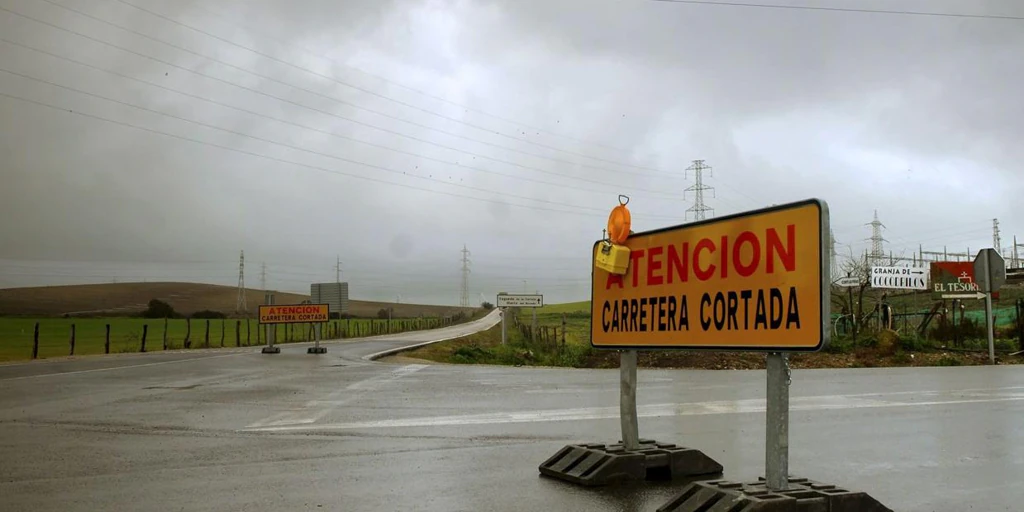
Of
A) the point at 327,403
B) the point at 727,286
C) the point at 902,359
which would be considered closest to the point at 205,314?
the point at 902,359

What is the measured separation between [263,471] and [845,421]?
21.6 ft

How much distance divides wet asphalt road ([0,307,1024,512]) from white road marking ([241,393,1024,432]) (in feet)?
0.13

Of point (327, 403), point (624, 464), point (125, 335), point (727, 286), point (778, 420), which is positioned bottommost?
point (125, 335)

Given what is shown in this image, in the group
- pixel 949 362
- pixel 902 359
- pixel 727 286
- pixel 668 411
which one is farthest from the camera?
pixel 902 359

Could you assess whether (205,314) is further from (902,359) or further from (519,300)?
(902,359)

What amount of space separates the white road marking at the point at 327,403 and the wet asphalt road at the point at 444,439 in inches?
2.1

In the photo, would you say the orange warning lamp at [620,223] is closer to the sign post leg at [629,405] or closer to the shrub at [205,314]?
the sign post leg at [629,405]

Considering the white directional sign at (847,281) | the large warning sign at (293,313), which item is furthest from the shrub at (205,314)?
the white directional sign at (847,281)

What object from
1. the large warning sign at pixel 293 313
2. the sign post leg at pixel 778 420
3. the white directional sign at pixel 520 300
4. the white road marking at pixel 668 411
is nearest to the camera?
the sign post leg at pixel 778 420

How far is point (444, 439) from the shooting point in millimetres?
8156

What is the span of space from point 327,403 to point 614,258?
6.62m

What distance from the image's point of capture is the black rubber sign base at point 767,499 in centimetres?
447

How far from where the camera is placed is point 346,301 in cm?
3797

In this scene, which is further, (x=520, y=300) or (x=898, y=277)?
(x=898, y=277)
